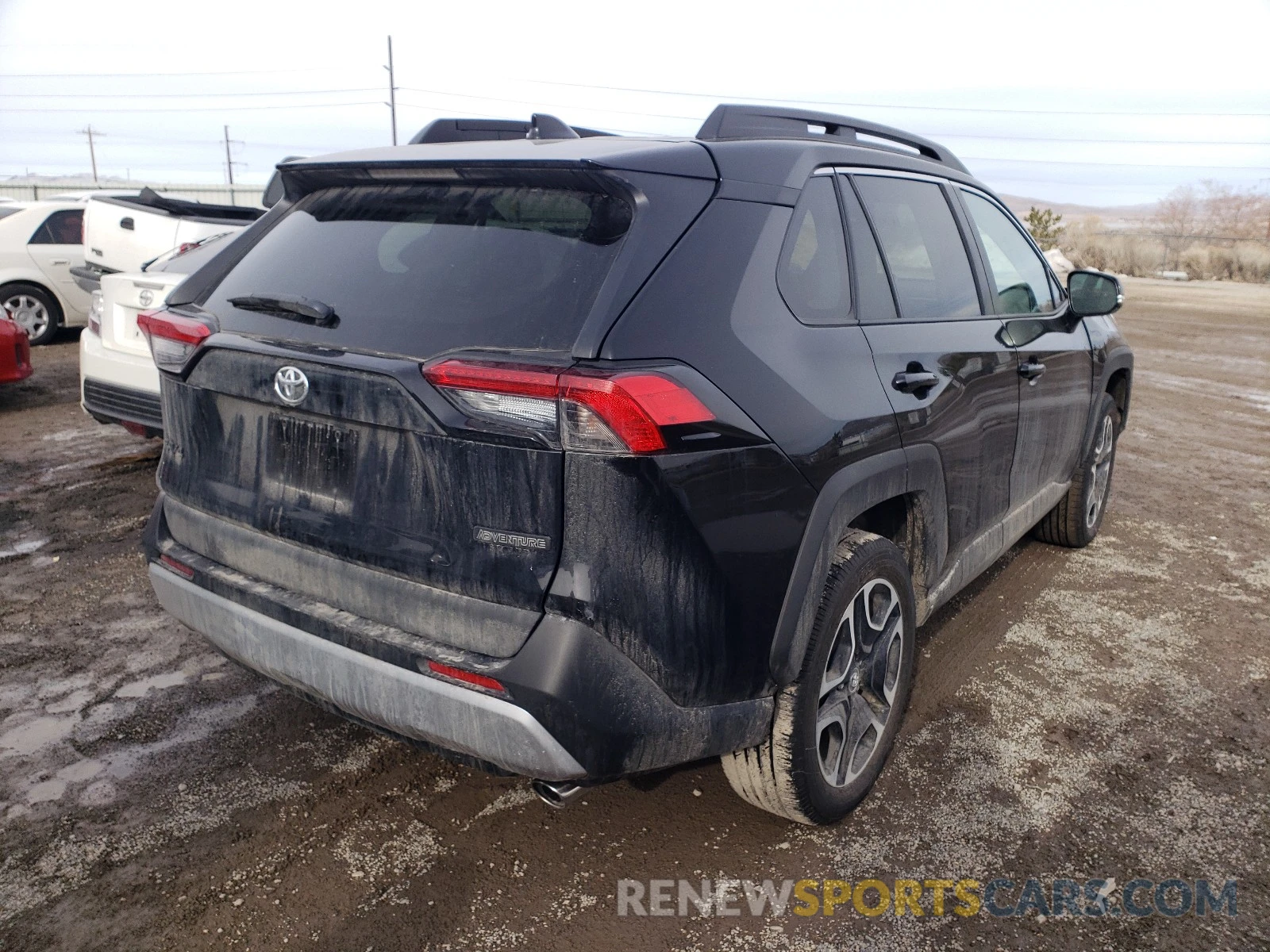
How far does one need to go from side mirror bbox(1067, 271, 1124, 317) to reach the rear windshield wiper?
320cm

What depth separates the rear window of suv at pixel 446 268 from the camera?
2201 mm

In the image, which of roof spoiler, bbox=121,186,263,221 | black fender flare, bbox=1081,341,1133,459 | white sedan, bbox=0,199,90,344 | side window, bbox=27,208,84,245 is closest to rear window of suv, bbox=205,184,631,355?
black fender flare, bbox=1081,341,1133,459

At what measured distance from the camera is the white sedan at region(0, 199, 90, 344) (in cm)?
1138

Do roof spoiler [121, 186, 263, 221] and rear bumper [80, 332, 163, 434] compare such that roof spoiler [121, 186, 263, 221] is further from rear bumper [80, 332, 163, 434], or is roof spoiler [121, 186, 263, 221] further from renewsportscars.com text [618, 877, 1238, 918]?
renewsportscars.com text [618, 877, 1238, 918]

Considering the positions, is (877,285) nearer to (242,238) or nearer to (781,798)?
(781,798)

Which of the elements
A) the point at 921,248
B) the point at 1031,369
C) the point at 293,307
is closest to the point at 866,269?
the point at 921,248

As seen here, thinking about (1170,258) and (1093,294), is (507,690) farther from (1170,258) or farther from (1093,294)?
(1170,258)

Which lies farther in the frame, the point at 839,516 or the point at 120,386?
the point at 120,386

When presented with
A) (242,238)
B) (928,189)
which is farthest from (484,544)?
(928,189)

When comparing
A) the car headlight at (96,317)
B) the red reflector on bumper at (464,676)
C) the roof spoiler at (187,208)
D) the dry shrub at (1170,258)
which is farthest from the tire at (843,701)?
the dry shrub at (1170,258)

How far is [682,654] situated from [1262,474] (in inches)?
265

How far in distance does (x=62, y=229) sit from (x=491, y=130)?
411 inches

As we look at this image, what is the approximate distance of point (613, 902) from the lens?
253 centimetres

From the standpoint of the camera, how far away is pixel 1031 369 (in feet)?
12.4
